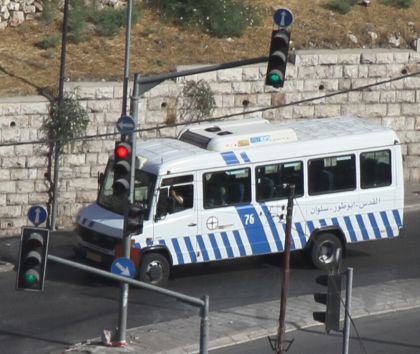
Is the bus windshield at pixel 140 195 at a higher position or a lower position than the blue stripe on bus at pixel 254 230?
higher

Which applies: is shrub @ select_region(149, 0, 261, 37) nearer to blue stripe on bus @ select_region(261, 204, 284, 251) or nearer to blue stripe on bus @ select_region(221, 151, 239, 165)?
blue stripe on bus @ select_region(221, 151, 239, 165)

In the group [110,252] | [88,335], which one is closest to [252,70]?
[110,252]

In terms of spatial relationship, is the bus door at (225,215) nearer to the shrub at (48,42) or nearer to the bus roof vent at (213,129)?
the bus roof vent at (213,129)

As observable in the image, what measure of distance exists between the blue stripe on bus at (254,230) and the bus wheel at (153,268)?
1.69 m

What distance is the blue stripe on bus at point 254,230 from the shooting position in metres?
26.3

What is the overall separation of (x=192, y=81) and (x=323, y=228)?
18.3ft

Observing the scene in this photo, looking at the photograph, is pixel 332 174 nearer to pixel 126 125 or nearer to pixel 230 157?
pixel 230 157

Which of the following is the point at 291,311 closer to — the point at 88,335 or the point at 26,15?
the point at 88,335

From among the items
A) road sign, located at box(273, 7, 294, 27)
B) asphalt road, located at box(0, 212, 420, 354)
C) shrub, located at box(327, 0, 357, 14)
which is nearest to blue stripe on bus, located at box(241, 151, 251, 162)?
asphalt road, located at box(0, 212, 420, 354)

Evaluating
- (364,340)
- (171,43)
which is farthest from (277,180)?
(171,43)

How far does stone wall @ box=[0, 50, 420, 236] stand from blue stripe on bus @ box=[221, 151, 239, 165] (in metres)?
4.22

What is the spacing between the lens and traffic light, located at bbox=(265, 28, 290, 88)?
20.6m

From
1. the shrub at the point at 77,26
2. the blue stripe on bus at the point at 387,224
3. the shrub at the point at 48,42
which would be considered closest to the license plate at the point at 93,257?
the blue stripe on bus at the point at 387,224

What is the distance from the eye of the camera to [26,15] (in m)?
32.8
